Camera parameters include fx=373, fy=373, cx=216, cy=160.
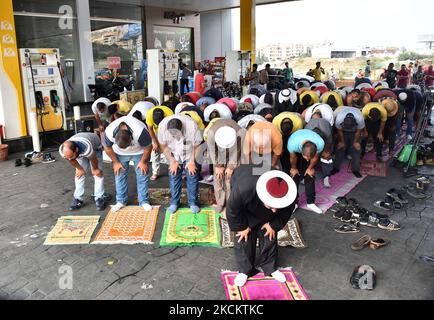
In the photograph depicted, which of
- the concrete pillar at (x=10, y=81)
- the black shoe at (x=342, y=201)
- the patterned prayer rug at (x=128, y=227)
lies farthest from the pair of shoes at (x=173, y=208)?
the concrete pillar at (x=10, y=81)

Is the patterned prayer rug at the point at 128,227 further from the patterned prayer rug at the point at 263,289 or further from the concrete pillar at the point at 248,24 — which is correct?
the concrete pillar at the point at 248,24

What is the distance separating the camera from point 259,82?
13.8 metres

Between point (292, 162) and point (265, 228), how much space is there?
1.76 m

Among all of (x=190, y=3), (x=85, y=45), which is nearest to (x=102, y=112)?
(x=85, y=45)

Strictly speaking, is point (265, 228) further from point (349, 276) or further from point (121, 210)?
point (121, 210)

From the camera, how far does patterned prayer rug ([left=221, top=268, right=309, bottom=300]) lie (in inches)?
128

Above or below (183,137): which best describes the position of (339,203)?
Answer: below

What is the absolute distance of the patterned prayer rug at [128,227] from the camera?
422 centimetres

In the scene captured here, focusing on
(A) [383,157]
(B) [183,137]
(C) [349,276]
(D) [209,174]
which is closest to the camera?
(C) [349,276]

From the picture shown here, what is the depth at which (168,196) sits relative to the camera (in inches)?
216

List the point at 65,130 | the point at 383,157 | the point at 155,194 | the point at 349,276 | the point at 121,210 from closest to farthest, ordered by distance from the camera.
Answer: the point at 349,276, the point at 121,210, the point at 155,194, the point at 383,157, the point at 65,130

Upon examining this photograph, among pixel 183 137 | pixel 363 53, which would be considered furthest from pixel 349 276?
pixel 363 53

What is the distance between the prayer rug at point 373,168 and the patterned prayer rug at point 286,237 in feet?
8.73

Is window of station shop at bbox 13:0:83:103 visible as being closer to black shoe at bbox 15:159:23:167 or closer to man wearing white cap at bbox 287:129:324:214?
black shoe at bbox 15:159:23:167
